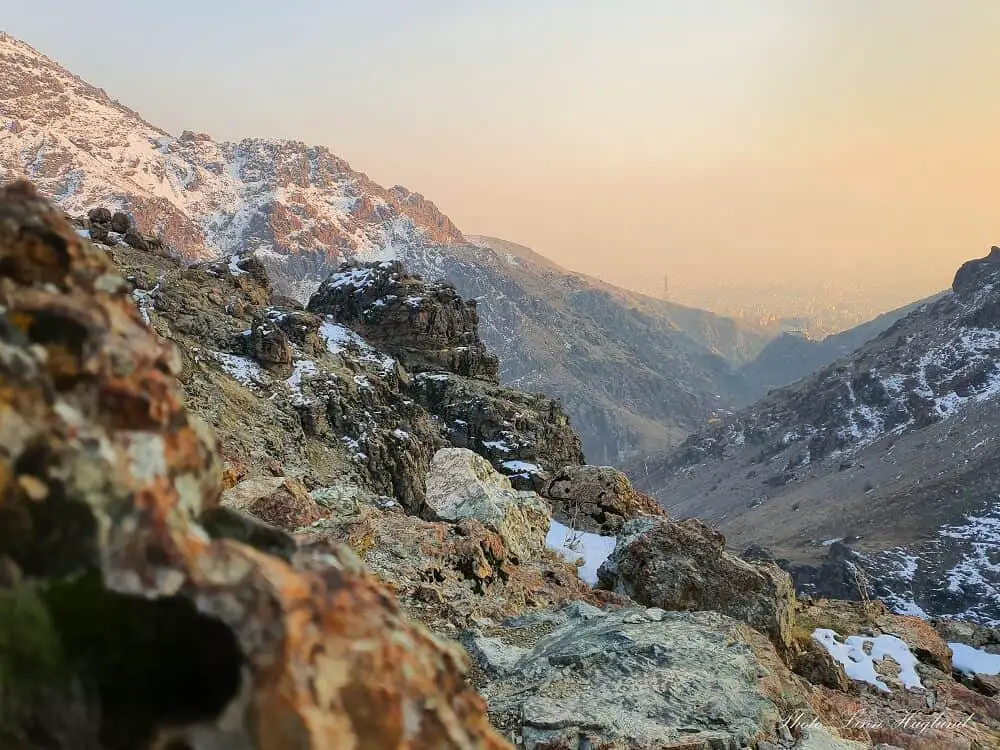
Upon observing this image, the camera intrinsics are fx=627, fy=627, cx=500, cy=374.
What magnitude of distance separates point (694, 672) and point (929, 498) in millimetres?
148062

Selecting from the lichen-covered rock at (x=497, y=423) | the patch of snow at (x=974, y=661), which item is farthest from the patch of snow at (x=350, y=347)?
the patch of snow at (x=974, y=661)

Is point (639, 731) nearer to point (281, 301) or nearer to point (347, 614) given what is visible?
point (347, 614)

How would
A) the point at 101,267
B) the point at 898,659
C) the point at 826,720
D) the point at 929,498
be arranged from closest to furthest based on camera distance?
the point at 101,267
the point at 826,720
the point at 898,659
the point at 929,498

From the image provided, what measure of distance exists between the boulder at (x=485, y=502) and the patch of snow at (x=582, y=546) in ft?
3.80

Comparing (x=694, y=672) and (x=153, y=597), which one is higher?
(x=153, y=597)

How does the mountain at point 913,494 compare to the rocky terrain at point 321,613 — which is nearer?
the rocky terrain at point 321,613

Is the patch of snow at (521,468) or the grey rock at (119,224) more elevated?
the grey rock at (119,224)

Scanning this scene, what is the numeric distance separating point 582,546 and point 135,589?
20.7 meters

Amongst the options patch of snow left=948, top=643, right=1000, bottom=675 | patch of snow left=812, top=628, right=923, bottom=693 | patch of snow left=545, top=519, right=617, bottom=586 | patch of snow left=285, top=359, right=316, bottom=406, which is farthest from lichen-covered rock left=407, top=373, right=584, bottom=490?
patch of snow left=812, top=628, right=923, bottom=693

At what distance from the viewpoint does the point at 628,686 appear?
8062 millimetres

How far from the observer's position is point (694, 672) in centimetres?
844

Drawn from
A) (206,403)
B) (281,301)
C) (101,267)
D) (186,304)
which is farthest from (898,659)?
(281,301)

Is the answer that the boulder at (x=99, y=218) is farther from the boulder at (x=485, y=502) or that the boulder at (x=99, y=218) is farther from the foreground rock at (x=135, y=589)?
the foreground rock at (x=135, y=589)

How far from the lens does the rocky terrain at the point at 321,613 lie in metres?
2.36
